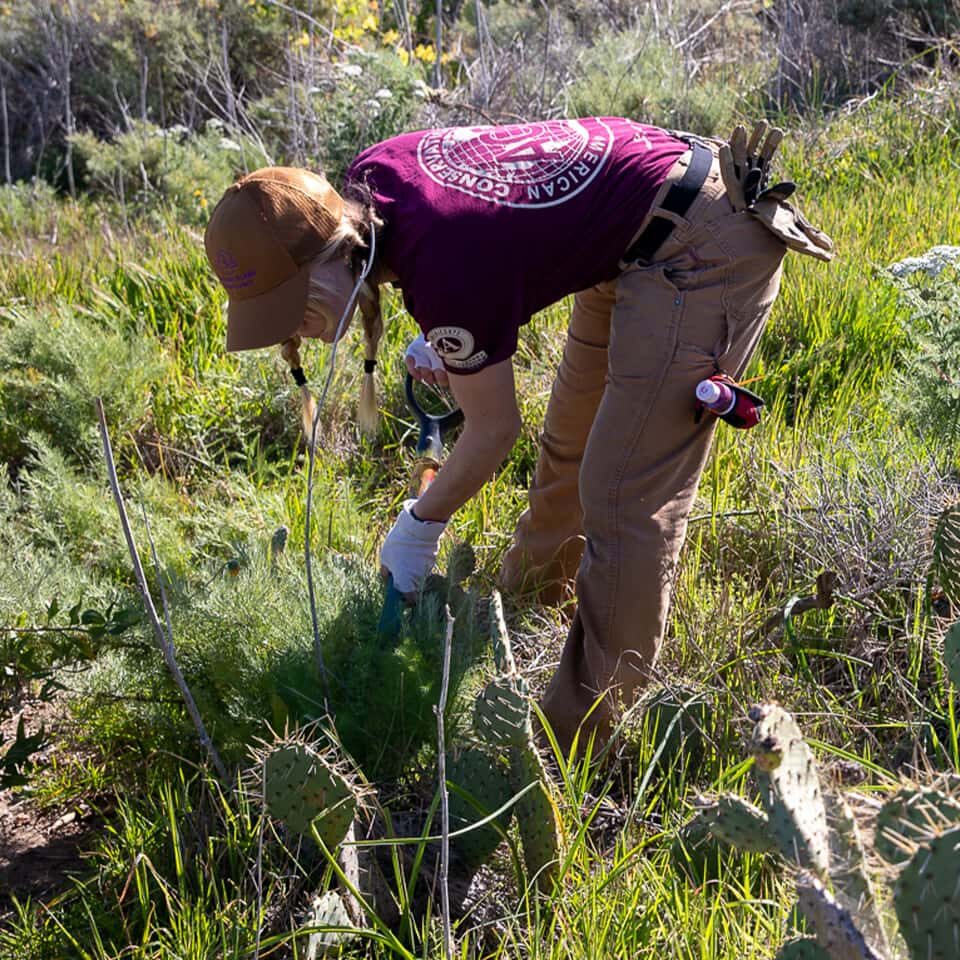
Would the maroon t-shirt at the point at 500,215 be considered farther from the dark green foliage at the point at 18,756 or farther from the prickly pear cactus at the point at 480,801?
the dark green foliage at the point at 18,756

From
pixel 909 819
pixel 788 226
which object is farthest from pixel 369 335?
pixel 909 819

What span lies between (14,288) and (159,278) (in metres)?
0.84

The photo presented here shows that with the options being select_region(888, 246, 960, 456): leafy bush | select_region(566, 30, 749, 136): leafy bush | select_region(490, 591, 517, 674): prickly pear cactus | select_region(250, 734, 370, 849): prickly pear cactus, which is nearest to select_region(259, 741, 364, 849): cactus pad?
select_region(250, 734, 370, 849): prickly pear cactus

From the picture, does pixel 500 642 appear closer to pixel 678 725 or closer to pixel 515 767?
pixel 515 767

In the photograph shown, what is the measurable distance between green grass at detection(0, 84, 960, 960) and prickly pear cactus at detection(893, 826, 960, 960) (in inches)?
25.2

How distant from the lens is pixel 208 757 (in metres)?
2.57

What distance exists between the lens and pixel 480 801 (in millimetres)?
2252

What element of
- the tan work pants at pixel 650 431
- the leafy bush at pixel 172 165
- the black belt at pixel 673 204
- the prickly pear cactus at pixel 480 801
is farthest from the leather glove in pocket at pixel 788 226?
the leafy bush at pixel 172 165

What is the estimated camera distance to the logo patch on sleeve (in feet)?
7.82

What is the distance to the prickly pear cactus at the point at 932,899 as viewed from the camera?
4.08ft

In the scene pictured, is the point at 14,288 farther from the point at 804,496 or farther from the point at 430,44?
the point at 430,44

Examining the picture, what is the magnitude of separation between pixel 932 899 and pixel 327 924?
114 centimetres

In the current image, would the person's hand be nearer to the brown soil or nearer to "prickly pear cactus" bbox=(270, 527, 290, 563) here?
"prickly pear cactus" bbox=(270, 527, 290, 563)

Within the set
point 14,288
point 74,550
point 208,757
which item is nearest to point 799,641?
point 208,757
